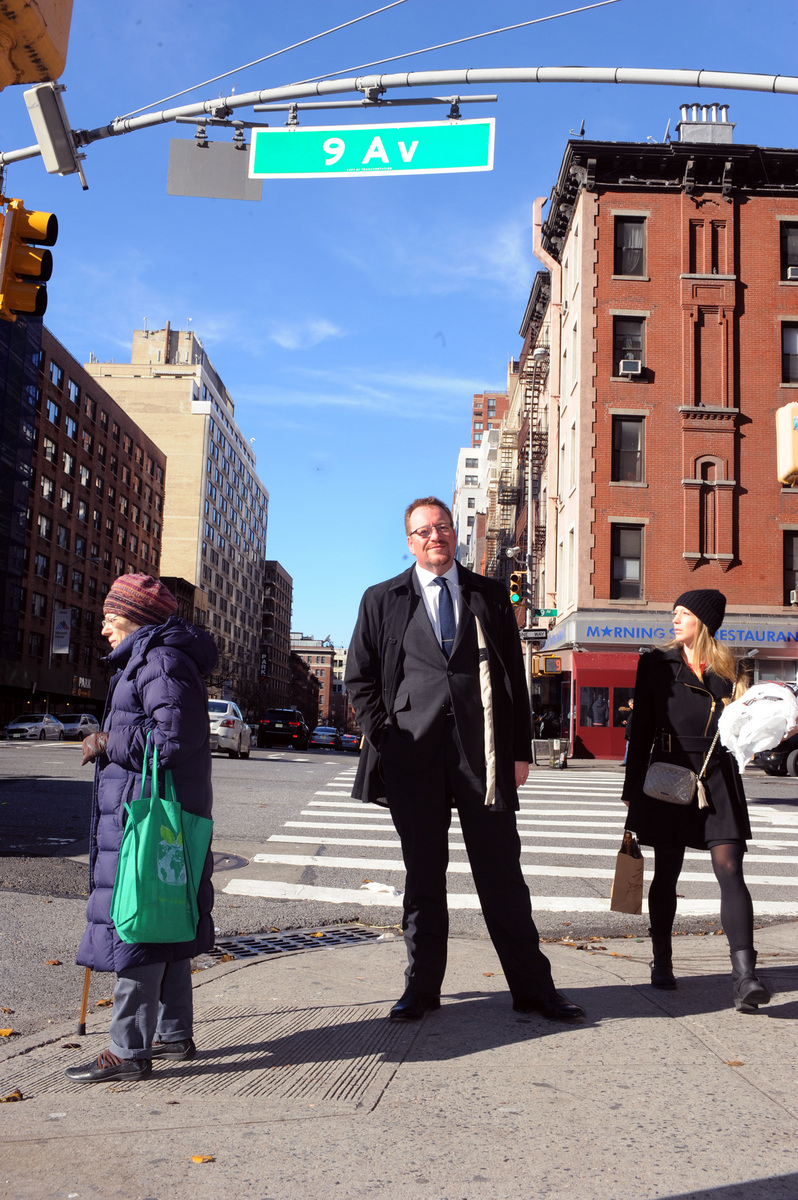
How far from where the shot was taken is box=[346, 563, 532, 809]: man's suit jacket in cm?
442

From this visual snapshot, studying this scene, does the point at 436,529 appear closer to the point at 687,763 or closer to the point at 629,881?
the point at 687,763

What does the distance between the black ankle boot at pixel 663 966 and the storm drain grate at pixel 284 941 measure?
1.96m

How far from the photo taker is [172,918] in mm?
3719

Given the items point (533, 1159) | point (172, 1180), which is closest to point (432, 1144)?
point (533, 1159)

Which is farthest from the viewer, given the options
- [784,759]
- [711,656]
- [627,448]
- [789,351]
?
[789,351]

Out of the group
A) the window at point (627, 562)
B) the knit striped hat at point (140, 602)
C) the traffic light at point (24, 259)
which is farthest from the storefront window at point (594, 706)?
the knit striped hat at point (140, 602)

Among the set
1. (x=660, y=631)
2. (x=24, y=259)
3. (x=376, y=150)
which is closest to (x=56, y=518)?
(x=660, y=631)

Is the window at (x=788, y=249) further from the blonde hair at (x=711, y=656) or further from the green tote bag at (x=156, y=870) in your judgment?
the green tote bag at (x=156, y=870)

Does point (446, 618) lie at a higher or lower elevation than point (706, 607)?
lower

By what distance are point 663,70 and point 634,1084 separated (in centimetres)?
754

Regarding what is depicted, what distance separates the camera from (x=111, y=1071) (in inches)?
146

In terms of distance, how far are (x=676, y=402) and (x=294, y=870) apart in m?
29.0

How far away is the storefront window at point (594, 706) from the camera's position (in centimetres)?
3341

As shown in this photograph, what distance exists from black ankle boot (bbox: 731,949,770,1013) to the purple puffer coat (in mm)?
2352
